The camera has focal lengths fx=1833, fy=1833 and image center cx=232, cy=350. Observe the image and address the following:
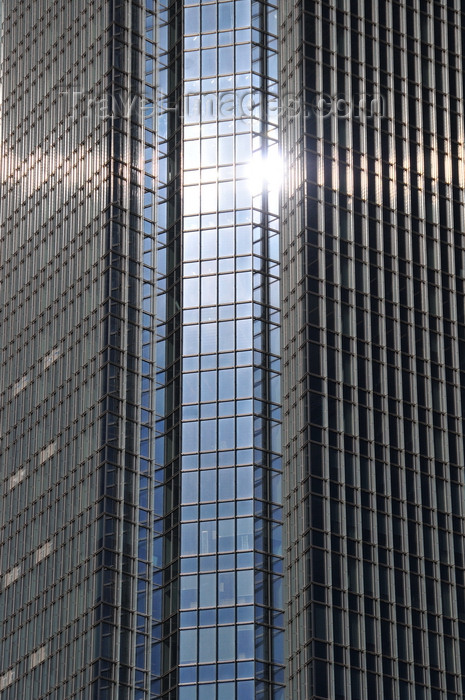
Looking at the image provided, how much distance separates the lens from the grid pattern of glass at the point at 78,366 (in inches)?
5374

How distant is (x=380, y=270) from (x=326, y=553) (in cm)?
2464

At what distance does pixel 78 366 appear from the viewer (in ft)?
482

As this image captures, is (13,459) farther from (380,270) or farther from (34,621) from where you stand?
(380,270)

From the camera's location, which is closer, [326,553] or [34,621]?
[326,553]

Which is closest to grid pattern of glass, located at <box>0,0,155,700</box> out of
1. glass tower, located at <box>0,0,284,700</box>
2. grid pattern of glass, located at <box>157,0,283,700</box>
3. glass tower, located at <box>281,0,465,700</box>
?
glass tower, located at <box>0,0,284,700</box>

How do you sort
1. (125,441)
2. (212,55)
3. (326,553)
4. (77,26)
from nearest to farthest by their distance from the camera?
(326,553) < (125,441) < (212,55) < (77,26)

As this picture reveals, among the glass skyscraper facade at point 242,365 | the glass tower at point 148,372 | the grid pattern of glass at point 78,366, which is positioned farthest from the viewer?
the grid pattern of glass at point 78,366

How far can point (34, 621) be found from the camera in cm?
14538

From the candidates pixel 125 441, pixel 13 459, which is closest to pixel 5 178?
pixel 13 459

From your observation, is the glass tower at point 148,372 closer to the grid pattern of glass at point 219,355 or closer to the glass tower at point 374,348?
the grid pattern of glass at point 219,355

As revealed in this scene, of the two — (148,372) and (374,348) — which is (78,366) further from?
(374,348)

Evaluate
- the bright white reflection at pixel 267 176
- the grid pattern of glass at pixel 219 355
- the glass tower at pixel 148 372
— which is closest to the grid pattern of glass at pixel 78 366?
the glass tower at pixel 148 372

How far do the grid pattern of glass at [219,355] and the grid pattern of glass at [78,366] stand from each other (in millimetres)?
2069

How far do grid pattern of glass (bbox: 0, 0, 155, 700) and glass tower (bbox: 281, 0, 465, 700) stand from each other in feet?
39.5
